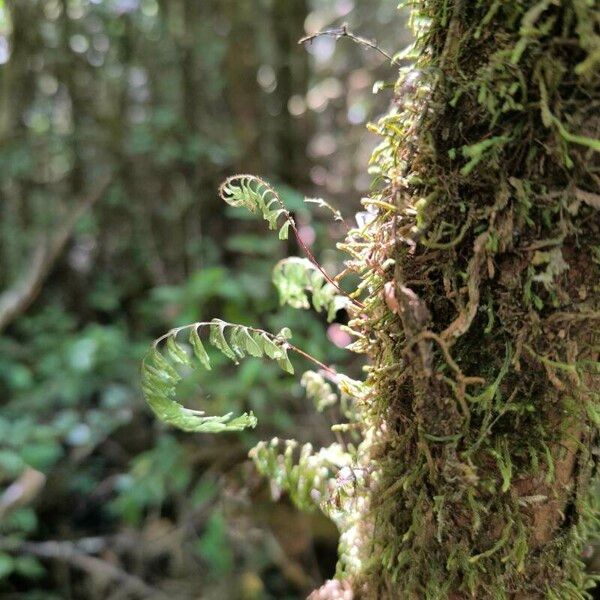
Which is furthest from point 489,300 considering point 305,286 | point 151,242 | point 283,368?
point 151,242

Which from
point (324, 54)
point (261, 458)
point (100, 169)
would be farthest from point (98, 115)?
point (261, 458)

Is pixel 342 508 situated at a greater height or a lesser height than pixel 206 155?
greater

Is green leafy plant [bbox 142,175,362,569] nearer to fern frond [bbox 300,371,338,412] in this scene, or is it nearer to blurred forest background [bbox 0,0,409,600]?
fern frond [bbox 300,371,338,412]

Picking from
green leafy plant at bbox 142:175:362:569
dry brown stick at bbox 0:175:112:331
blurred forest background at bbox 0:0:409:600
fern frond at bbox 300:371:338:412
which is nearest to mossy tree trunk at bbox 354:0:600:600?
green leafy plant at bbox 142:175:362:569

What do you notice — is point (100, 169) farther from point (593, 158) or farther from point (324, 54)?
point (593, 158)

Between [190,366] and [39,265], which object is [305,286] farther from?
[39,265]
